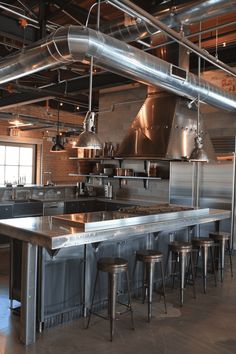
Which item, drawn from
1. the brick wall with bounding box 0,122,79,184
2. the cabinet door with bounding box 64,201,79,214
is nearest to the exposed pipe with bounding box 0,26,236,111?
the cabinet door with bounding box 64,201,79,214

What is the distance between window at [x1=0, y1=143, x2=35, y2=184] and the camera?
10523 mm

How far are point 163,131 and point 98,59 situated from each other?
1625 millimetres

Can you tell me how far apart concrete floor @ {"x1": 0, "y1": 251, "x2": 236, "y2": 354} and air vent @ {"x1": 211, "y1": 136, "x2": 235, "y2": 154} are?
2990 millimetres

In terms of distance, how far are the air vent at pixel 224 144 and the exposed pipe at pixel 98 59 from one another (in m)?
1.88

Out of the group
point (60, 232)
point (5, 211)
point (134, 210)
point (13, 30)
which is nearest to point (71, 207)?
point (5, 211)

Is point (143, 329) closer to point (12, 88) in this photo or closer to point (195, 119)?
point (195, 119)

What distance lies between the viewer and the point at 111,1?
2.51 metres

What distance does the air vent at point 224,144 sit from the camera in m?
6.03

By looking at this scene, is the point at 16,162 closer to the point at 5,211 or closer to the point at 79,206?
the point at 79,206

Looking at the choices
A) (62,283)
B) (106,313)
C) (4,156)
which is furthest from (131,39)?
(4,156)

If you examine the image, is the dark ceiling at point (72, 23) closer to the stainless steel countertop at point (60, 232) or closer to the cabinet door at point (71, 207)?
the stainless steel countertop at point (60, 232)

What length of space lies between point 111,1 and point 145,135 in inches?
90.6

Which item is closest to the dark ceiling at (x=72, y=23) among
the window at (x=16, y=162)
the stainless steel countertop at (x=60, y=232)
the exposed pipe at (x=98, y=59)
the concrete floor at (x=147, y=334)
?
the exposed pipe at (x=98, y=59)

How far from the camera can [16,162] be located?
10789 mm
